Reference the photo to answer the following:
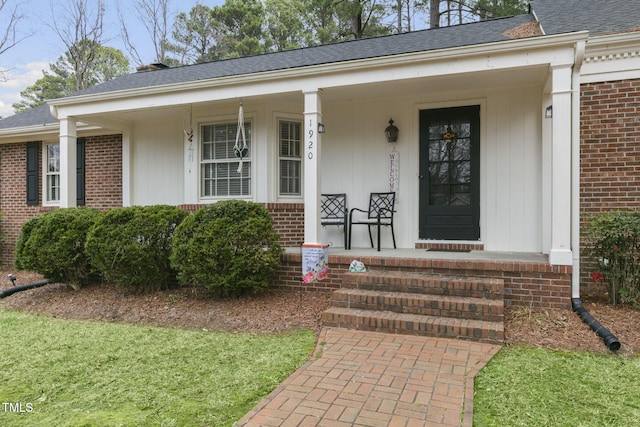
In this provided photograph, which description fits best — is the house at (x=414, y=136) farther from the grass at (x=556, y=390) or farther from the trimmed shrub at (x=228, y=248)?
the grass at (x=556, y=390)

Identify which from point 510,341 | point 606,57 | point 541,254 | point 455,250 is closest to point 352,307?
point 510,341

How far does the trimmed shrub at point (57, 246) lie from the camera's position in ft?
18.0

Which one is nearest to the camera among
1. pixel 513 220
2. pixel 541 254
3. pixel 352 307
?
pixel 352 307

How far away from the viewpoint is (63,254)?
546cm

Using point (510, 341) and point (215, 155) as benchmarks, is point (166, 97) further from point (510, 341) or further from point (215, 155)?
point (510, 341)

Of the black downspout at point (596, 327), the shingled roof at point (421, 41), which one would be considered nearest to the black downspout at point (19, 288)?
the shingled roof at point (421, 41)

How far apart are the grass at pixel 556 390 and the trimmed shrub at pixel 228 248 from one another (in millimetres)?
2693

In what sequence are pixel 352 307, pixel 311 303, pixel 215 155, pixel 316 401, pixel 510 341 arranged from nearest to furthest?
pixel 316 401 → pixel 510 341 → pixel 352 307 → pixel 311 303 → pixel 215 155

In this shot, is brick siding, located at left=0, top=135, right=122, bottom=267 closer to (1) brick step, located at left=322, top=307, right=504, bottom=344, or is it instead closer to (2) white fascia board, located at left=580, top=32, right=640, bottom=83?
(1) brick step, located at left=322, top=307, right=504, bottom=344

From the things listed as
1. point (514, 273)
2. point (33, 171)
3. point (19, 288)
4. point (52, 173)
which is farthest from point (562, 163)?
point (33, 171)

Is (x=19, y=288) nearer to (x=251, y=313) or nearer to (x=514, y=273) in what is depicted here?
(x=251, y=313)

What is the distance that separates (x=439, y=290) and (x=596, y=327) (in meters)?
1.37

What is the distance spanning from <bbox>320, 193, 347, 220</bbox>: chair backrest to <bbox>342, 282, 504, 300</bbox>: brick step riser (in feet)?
7.21

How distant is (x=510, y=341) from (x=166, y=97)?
527cm
